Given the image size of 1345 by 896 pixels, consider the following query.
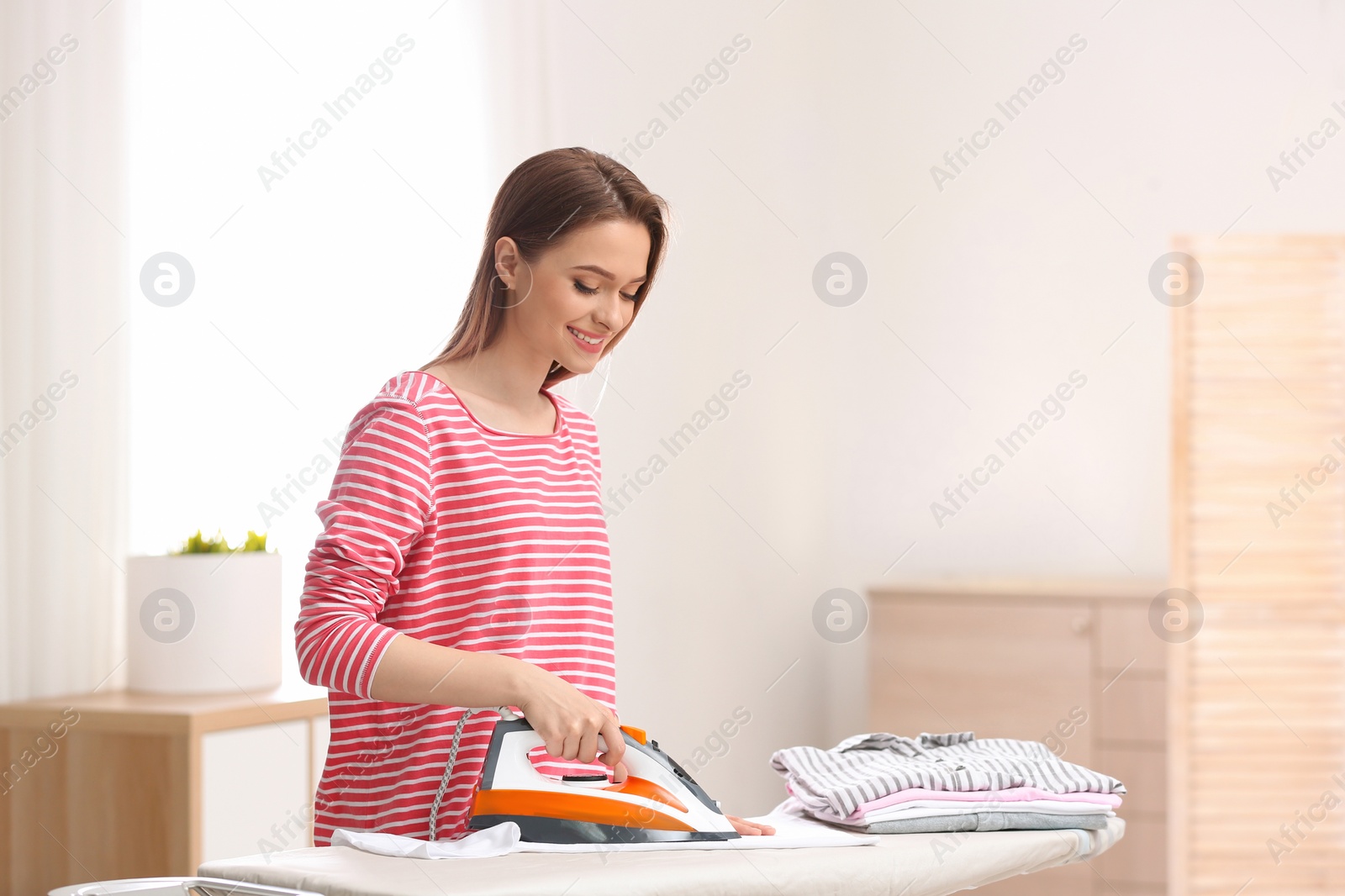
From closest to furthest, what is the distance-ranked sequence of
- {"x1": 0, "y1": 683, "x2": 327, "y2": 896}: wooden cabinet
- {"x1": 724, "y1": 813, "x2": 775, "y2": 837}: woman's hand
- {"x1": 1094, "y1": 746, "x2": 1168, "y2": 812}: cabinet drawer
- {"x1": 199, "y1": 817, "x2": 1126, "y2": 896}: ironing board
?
1. {"x1": 199, "y1": 817, "x2": 1126, "y2": 896}: ironing board
2. {"x1": 724, "y1": 813, "x2": 775, "y2": 837}: woman's hand
3. {"x1": 0, "y1": 683, "x2": 327, "y2": 896}: wooden cabinet
4. {"x1": 1094, "y1": 746, "x2": 1168, "y2": 812}: cabinet drawer

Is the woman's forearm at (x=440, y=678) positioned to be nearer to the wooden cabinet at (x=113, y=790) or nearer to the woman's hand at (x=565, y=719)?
the woman's hand at (x=565, y=719)

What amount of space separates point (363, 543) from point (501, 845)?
290 mm

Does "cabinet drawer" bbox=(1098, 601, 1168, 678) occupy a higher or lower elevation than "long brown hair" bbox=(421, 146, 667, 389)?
lower

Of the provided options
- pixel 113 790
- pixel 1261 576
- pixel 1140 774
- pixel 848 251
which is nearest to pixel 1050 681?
pixel 1140 774

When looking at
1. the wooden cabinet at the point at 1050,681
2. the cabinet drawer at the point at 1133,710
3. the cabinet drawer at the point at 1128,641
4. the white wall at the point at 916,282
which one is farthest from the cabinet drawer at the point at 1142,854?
the white wall at the point at 916,282

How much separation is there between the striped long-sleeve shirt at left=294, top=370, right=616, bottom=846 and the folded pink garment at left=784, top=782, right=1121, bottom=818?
0.98ft

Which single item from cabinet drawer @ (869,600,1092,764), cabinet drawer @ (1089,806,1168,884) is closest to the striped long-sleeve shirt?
cabinet drawer @ (869,600,1092,764)

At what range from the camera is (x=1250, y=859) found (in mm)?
3307

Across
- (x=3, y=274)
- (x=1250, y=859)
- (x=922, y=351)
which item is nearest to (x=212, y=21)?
(x=3, y=274)

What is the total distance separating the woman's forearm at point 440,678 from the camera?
3.55 feet

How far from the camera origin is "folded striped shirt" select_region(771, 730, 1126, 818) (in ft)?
4.26

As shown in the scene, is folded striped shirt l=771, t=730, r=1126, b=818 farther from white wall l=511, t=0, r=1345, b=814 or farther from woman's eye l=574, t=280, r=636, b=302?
white wall l=511, t=0, r=1345, b=814

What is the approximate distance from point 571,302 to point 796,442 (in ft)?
8.76

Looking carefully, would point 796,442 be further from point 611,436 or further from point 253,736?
point 253,736
